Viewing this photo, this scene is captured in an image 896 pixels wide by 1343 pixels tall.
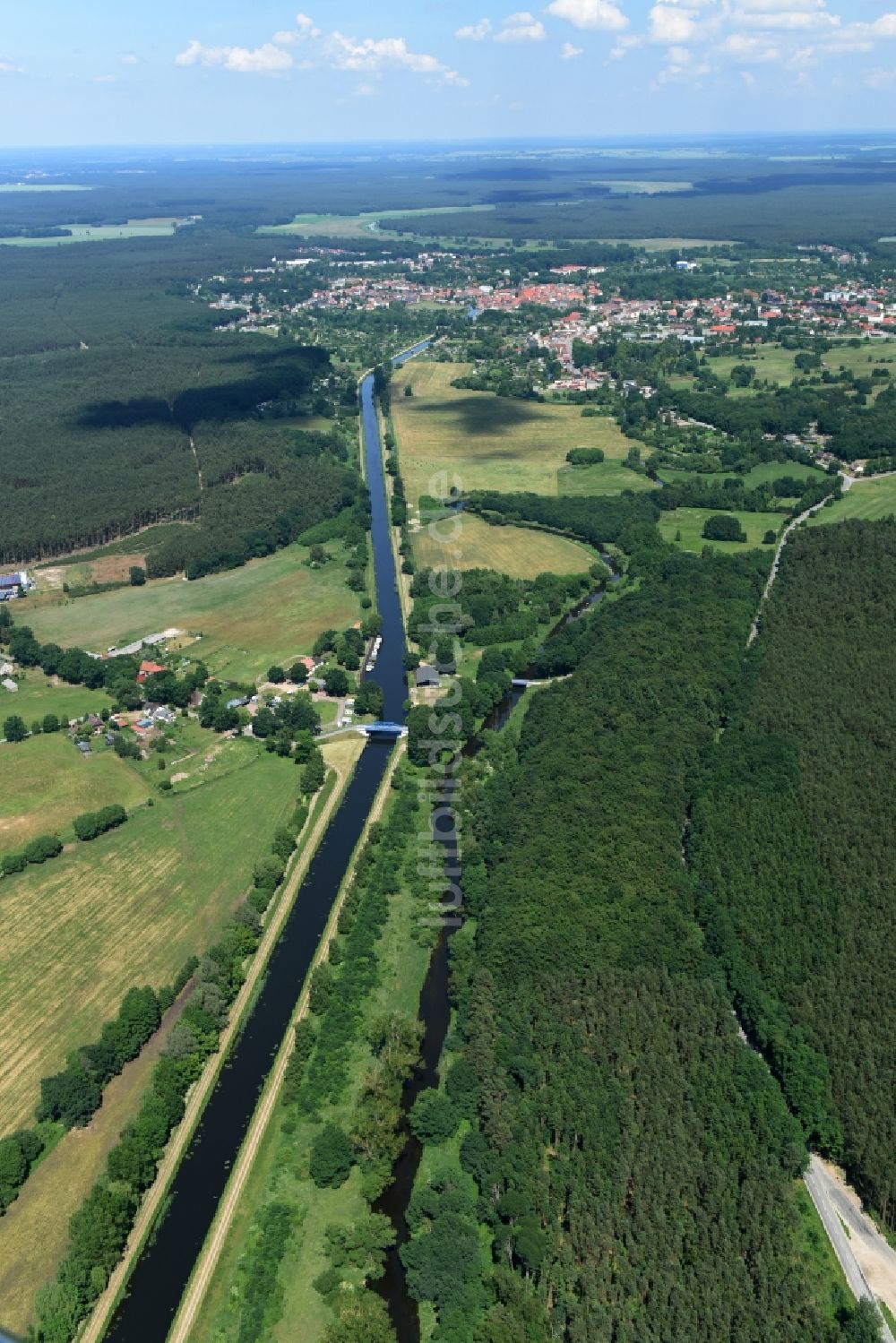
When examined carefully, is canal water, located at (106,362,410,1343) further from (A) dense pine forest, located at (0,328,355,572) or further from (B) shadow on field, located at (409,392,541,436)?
(B) shadow on field, located at (409,392,541,436)

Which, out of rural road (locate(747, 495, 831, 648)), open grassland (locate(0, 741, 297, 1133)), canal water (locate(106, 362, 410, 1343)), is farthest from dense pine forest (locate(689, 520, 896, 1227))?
open grassland (locate(0, 741, 297, 1133))

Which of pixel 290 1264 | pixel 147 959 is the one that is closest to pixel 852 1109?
pixel 290 1264

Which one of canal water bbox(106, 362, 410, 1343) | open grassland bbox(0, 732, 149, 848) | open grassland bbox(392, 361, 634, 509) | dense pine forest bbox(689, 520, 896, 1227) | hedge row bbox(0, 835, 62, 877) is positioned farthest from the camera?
open grassland bbox(392, 361, 634, 509)

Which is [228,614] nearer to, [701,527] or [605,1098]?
[701,527]

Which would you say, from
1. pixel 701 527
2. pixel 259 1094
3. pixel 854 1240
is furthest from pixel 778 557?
pixel 259 1094

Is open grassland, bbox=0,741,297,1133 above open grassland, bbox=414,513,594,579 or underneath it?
underneath

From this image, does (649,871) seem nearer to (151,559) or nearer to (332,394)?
(151,559)
